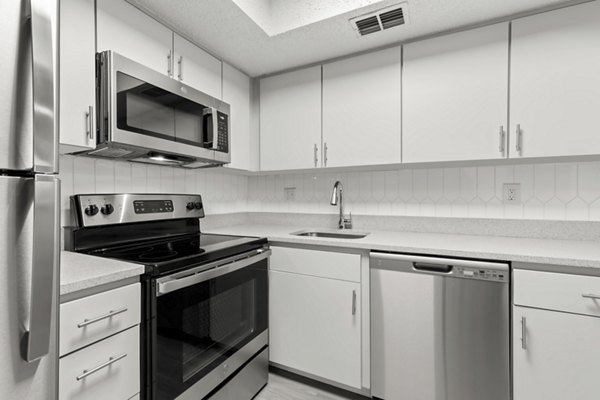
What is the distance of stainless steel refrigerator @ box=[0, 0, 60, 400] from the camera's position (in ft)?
1.88

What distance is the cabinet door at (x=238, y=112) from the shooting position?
2104mm

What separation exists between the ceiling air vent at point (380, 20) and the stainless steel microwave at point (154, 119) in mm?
924

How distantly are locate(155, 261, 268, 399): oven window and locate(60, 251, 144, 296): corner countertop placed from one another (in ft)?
0.56

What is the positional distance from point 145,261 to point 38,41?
824 millimetres

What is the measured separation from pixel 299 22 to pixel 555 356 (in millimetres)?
→ 2022

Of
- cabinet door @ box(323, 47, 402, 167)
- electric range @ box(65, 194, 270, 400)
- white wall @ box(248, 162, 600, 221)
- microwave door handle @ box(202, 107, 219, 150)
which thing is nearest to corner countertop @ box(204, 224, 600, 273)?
white wall @ box(248, 162, 600, 221)

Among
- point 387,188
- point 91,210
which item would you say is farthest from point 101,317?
point 387,188

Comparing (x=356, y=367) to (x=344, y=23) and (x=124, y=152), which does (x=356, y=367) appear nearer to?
(x=124, y=152)

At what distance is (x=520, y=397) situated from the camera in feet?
4.22

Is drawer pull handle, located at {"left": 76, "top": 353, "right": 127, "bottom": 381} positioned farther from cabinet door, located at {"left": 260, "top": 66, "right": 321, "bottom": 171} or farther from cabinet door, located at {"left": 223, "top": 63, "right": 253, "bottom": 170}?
cabinet door, located at {"left": 260, "top": 66, "right": 321, "bottom": 171}

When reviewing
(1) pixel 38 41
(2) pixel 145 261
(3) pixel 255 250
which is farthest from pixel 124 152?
(1) pixel 38 41

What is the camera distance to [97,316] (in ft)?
3.18

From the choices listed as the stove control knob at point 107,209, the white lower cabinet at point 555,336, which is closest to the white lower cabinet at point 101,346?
the stove control knob at point 107,209

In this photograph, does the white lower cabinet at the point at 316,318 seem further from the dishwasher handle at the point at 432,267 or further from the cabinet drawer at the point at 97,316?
the cabinet drawer at the point at 97,316
